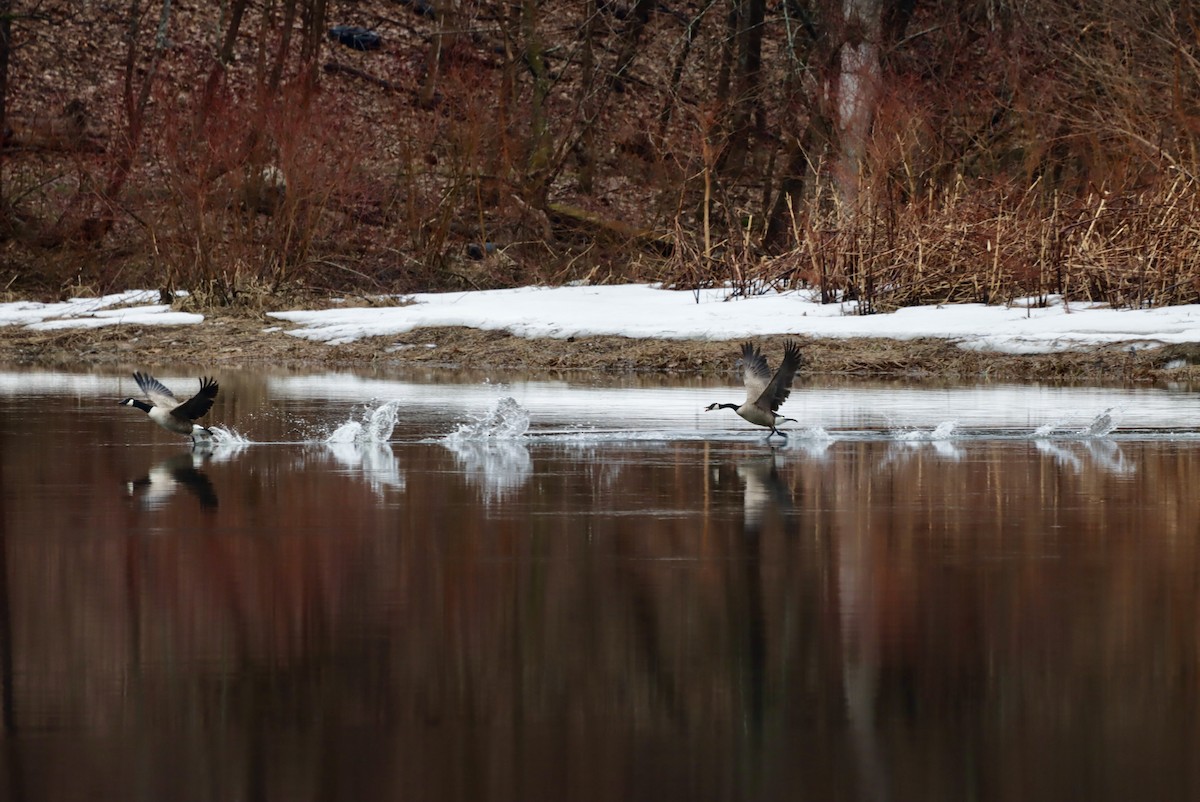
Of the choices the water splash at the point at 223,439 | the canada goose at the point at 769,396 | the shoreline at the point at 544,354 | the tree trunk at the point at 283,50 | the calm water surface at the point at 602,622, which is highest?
the tree trunk at the point at 283,50

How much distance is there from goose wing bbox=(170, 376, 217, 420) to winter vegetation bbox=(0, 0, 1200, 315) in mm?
11065

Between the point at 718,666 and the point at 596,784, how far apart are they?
1160mm

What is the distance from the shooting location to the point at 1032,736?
449cm

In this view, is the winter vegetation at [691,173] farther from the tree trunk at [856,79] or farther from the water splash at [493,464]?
the water splash at [493,464]

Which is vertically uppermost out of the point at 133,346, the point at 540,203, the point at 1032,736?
the point at 540,203

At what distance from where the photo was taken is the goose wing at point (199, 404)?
10789 millimetres

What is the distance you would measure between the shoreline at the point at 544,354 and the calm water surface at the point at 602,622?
21.2 feet

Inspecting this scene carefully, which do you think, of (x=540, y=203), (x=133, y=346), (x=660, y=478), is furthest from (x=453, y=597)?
(x=540, y=203)

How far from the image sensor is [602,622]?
5.77 m

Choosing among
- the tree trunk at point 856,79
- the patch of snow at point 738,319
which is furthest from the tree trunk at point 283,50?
the tree trunk at point 856,79

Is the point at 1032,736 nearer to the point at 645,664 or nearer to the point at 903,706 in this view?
the point at 903,706

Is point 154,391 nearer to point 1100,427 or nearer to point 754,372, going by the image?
point 754,372

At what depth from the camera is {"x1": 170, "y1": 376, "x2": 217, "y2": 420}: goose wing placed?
35.4 ft

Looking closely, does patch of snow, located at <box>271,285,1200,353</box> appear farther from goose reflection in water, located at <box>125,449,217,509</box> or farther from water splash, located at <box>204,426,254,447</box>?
goose reflection in water, located at <box>125,449,217,509</box>
